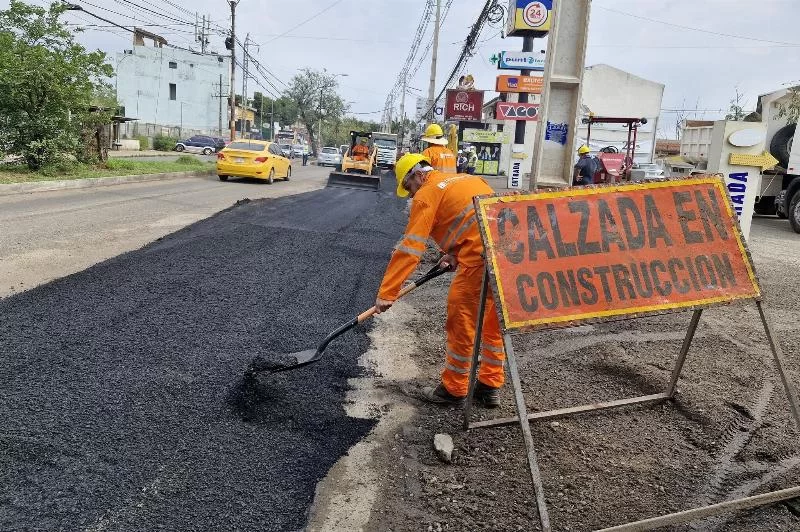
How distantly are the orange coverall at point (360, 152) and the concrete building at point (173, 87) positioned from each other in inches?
1318

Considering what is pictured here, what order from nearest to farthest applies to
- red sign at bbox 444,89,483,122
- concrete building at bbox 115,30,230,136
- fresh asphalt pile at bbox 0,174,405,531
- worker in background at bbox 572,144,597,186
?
fresh asphalt pile at bbox 0,174,405,531 → worker in background at bbox 572,144,597,186 → red sign at bbox 444,89,483,122 → concrete building at bbox 115,30,230,136

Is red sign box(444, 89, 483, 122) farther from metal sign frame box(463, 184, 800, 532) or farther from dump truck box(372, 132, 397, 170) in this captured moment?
metal sign frame box(463, 184, 800, 532)

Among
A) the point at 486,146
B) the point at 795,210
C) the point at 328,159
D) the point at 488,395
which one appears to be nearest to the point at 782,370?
the point at 488,395

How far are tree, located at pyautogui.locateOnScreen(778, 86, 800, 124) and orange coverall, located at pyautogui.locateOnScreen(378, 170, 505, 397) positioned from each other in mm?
12403

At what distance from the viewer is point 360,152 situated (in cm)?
2414

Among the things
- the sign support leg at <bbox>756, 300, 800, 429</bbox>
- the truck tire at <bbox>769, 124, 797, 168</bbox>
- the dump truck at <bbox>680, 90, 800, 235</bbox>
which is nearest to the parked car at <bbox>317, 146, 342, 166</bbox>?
the dump truck at <bbox>680, 90, 800, 235</bbox>

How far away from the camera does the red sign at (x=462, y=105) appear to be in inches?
1523

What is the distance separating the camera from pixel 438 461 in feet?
10.2

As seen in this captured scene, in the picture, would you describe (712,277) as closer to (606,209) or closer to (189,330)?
(606,209)

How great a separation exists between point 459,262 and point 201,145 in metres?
42.0

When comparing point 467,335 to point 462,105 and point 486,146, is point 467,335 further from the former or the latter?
point 462,105

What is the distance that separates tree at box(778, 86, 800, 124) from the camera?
43.1 ft

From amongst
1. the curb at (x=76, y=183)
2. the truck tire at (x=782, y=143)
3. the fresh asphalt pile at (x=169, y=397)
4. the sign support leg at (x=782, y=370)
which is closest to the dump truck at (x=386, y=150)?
the curb at (x=76, y=183)

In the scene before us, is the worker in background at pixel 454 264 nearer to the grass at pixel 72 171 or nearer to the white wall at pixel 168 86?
the grass at pixel 72 171
